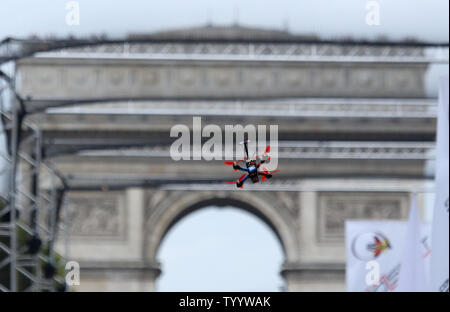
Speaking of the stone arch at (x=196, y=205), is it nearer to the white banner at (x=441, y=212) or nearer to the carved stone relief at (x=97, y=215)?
the carved stone relief at (x=97, y=215)

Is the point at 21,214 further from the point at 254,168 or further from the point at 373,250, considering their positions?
the point at 254,168

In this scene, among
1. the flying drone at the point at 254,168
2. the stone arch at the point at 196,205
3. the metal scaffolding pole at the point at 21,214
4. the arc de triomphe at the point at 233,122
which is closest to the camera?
the flying drone at the point at 254,168

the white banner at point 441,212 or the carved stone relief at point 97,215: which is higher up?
the carved stone relief at point 97,215

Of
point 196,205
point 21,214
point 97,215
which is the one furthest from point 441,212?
point 196,205

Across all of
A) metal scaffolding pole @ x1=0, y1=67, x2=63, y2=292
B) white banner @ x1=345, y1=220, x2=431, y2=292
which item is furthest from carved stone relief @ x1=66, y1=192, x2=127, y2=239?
white banner @ x1=345, y1=220, x2=431, y2=292

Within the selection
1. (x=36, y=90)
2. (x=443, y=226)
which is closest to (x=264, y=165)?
(x=443, y=226)

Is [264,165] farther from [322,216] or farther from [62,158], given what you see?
[322,216]

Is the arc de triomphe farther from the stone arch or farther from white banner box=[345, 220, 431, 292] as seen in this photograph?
white banner box=[345, 220, 431, 292]

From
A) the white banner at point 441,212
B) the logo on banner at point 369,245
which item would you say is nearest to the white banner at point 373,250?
the logo on banner at point 369,245
